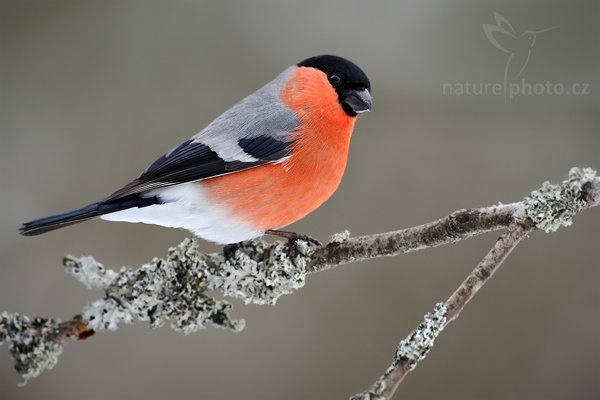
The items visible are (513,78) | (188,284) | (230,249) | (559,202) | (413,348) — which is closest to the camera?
(413,348)

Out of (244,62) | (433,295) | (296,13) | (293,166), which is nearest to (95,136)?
(244,62)

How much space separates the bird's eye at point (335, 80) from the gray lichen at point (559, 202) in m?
1.00

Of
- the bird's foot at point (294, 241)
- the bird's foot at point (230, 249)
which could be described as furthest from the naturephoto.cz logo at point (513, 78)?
the bird's foot at point (230, 249)

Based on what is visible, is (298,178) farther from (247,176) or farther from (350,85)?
(350,85)

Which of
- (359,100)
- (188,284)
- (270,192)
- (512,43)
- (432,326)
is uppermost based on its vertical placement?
(512,43)

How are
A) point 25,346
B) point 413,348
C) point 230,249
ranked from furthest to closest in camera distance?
point 230,249
point 25,346
point 413,348

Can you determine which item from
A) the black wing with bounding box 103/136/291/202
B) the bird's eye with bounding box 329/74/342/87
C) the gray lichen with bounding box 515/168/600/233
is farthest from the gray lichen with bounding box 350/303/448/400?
the bird's eye with bounding box 329/74/342/87

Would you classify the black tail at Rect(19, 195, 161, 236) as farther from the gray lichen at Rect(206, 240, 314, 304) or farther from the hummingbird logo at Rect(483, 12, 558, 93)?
the hummingbird logo at Rect(483, 12, 558, 93)

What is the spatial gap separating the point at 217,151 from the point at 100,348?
1.37m

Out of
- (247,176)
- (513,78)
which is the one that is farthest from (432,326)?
(513,78)

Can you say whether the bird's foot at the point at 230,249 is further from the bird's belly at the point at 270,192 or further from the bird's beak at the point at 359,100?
the bird's beak at the point at 359,100

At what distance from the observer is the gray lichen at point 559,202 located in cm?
151

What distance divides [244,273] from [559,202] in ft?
3.15

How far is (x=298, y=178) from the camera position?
2137 millimetres
